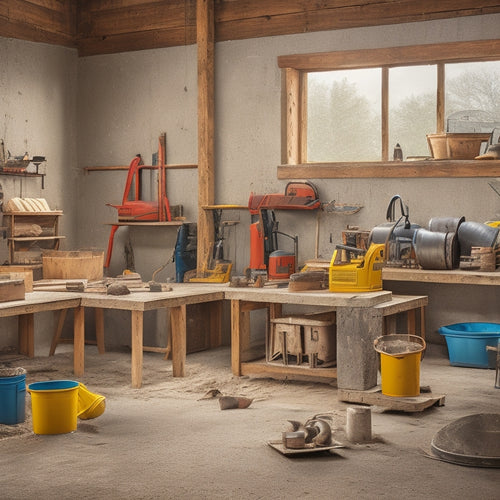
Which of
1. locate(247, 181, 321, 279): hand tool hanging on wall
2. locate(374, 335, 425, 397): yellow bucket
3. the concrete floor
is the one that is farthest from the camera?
locate(247, 181, 321, 279): hand tool hanging on wall

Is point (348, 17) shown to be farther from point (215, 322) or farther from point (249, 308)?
point (215, 322)

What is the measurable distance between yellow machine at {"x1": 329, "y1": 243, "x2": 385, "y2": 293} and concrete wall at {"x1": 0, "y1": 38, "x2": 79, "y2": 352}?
3.55 meters

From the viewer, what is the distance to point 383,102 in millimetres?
8547

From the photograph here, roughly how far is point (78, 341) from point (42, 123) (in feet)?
9.58

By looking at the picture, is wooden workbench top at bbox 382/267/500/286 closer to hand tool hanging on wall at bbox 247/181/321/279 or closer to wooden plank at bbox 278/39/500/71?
hand tool hanging on wall at bbox 247/181/321/279

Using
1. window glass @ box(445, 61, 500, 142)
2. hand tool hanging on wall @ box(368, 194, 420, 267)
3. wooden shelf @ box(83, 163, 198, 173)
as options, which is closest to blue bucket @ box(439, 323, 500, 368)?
hand tool hanging on wall @ box(368, 194, 420, 267)

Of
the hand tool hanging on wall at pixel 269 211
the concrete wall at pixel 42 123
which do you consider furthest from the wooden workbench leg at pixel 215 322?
the concrete wall at pixel 42 123

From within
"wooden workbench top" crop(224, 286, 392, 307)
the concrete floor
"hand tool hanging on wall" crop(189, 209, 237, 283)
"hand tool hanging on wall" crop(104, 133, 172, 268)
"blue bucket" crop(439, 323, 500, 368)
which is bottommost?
the concrete floor

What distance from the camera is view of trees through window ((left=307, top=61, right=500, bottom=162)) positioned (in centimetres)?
816

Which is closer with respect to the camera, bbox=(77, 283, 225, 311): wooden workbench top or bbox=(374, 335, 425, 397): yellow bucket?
bbox=(374, 335, 425, 397): yellow bucket

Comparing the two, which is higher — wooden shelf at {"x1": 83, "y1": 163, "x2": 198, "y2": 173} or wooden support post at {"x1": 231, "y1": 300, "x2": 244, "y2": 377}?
wooden shelf at {"x1": 83, "y1": 163, "x2": 198, "y2": 173}

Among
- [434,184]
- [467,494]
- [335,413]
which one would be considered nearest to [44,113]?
[434,184]

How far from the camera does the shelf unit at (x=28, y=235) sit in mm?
8641

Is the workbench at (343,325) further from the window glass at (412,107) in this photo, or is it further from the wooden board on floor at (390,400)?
the window glass at (412,107)
